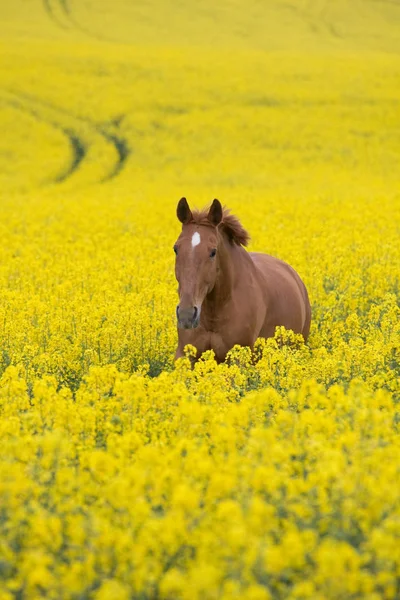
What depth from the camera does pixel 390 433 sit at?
215 inches

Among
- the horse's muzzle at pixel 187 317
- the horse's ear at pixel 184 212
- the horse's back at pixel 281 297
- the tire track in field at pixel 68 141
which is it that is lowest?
the tire track in field at pixel 68 141

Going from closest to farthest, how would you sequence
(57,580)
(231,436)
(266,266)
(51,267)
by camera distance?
(57,580)
(231,436)
(266,266)
(51,267)

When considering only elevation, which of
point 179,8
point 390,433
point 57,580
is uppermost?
point 179,8

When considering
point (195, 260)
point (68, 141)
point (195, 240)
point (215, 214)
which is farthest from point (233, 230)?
point (68, 141)

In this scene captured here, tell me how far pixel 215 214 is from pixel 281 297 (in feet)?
6.86

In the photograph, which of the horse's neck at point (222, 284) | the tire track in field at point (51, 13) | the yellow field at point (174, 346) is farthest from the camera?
the tire track in field at point (51, 13)

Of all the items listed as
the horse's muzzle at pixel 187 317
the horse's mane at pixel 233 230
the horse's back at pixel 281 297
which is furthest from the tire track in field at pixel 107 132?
the horse's muzzle at pixel 187 317

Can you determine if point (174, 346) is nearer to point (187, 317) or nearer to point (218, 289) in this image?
point (218, 289)

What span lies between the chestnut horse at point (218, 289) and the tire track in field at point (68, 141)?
26.4 m

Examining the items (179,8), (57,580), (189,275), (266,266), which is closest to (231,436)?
(57,580)

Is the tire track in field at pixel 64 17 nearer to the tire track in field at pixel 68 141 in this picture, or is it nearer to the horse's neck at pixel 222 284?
the tire track in field at pixel 68 141

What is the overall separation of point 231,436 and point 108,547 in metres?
1.29

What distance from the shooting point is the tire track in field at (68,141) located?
35.8 metres

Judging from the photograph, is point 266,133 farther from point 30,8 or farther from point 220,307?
point 30,8
